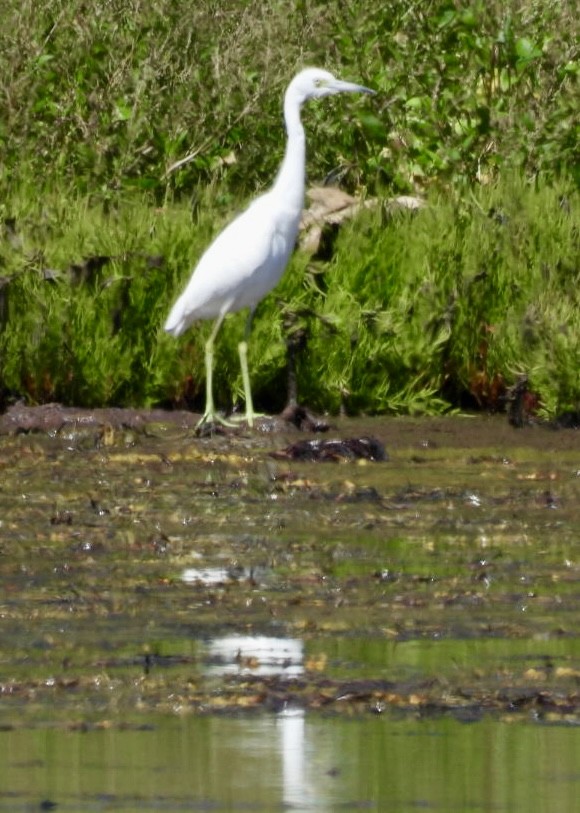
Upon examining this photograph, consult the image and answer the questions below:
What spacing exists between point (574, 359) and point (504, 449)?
94 centimetres

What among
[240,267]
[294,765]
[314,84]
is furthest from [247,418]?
[294,765]

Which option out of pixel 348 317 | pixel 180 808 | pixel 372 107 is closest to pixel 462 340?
pixel 348 317

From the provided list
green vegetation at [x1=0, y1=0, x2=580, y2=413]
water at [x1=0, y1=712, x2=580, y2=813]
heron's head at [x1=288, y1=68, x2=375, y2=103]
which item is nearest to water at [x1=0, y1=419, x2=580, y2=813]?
water at [x1=0, y1=712, x2=580, y2=813]

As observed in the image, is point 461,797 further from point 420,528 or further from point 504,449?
point 504,449

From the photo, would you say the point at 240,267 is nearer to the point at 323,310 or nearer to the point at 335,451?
the point at 323,310

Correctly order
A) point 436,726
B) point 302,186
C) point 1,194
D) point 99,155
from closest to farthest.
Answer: point 436,726, point 302,186, point 1,194, point 99,155

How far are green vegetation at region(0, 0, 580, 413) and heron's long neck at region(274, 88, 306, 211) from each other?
0.65m

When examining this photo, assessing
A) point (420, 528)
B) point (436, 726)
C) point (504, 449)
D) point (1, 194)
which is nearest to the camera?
point (436, 726)

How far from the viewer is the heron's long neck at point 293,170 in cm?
1234

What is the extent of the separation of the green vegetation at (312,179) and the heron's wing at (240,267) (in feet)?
1.30

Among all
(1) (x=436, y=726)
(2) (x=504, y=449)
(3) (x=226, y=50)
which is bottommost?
(2) (x=504, y=449)

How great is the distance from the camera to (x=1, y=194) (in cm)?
1397

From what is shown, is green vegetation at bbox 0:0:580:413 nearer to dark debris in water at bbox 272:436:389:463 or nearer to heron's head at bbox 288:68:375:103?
heron's head at bbox 288:68:375:103

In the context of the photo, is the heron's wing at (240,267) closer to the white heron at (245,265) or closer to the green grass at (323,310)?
the white heron at (245,265)
